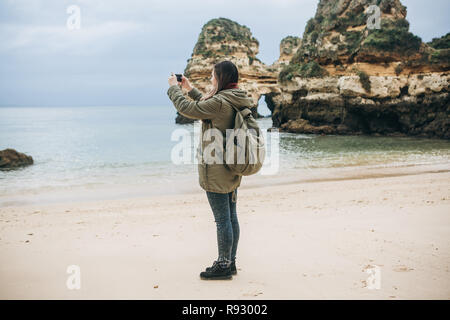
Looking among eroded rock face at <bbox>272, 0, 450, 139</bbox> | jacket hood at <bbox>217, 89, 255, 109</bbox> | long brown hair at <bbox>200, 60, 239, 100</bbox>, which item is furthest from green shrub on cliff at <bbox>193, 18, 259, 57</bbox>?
jacket hood at <bbox>217, 89, 255, 109</bbox>

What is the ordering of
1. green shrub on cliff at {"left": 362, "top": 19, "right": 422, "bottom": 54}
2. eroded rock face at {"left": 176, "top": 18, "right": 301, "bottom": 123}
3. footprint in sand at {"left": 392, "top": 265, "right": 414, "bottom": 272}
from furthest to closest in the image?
eroded rock face at {"left": 176, "top": 18, "right": 301, "bottom": 123} < green shrub on cliff at {"left": 362, "top": 19, "right": 422, "bottom": 54} < footprint in sand at {"left": 392, "top": 265, "right": 414, "bottom": 272}

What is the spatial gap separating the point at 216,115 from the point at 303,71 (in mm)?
32346

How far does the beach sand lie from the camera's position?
8.96 feet

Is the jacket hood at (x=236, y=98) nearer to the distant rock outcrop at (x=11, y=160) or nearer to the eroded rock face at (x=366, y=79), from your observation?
the distant rock outcrop at (x=11, y=160)

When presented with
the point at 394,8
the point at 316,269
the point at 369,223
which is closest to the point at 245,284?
the point at 316,269

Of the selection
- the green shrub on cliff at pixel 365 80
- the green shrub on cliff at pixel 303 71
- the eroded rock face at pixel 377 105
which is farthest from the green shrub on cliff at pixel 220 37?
the green shrub on cliff at pixel 365 80

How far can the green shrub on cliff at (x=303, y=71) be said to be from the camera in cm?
3183

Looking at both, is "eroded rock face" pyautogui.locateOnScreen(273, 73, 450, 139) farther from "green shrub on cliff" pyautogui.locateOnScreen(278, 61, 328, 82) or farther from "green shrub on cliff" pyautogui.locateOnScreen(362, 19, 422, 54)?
"green shrub on cliff" pyautogui.locateOnScreen(362, 19, 422, 54)

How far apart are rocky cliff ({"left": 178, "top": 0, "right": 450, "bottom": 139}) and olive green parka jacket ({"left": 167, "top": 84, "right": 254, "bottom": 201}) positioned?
2922 cm

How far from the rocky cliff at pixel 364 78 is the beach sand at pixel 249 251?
24.7m

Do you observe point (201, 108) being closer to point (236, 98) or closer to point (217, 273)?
point (236, 98)

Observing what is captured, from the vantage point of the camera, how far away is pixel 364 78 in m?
28.7

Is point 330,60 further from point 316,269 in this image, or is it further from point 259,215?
point 316,269
